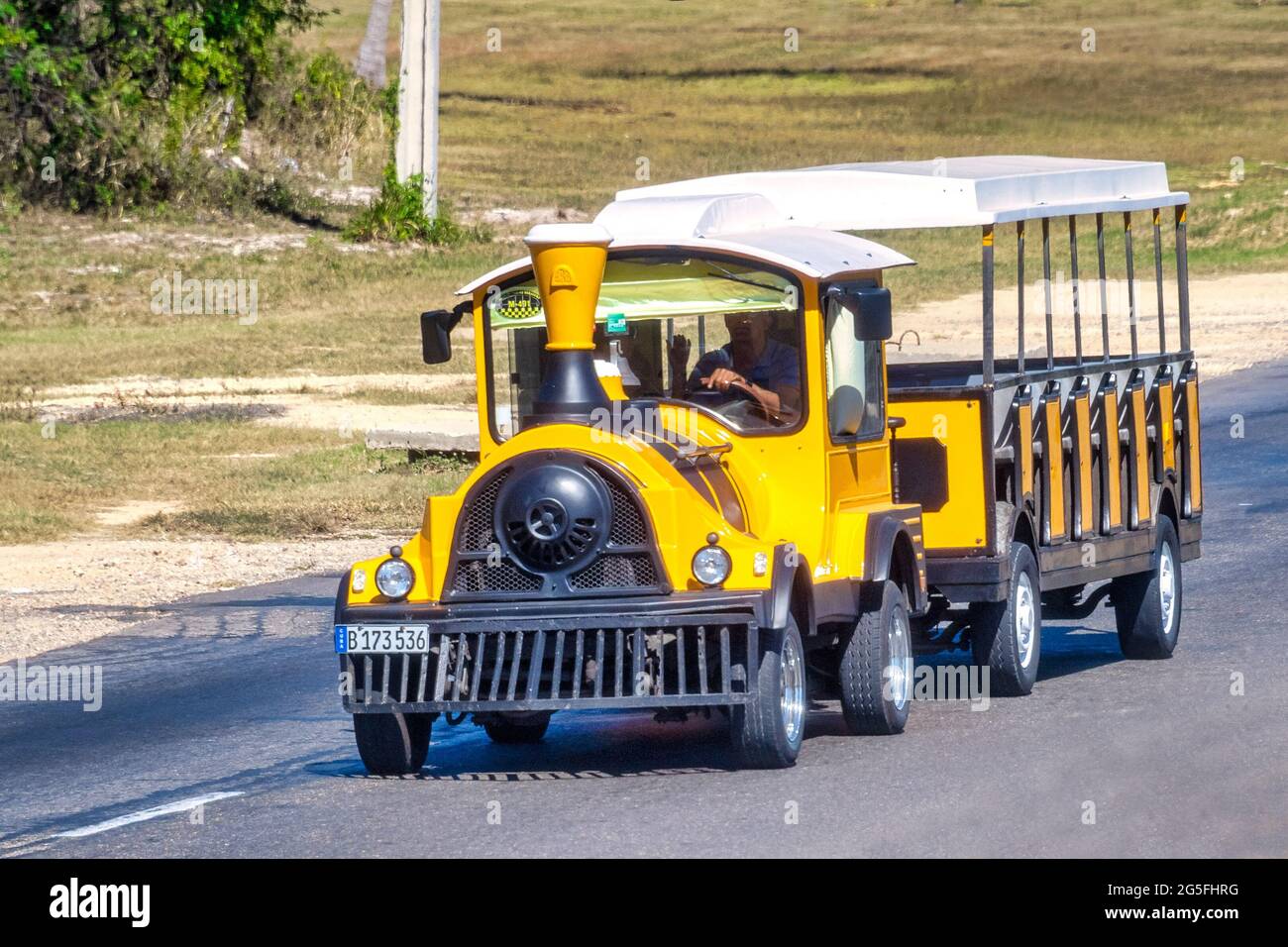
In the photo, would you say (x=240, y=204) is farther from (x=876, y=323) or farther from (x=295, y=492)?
(x=876, y=323)

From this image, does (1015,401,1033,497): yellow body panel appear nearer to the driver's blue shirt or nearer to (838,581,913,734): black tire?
(838,581,913,734): black tire

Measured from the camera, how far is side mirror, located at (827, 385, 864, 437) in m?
9.85

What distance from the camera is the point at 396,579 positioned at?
9.05 meters

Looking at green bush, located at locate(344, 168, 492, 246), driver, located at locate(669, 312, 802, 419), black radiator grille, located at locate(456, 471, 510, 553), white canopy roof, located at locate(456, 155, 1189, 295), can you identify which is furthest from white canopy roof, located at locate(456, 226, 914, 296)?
green bush, located at locate(344, 168, 492, 246)

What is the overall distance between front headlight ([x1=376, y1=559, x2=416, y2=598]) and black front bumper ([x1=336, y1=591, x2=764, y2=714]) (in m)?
0.11

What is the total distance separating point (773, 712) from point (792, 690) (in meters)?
0.26

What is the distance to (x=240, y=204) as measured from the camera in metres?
41.3

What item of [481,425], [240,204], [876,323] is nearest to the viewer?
[876,323]

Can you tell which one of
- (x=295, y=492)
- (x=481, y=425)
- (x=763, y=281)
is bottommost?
(x=295, y=492)

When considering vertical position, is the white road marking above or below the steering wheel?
below

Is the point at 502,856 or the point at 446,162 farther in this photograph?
the point at 446,162

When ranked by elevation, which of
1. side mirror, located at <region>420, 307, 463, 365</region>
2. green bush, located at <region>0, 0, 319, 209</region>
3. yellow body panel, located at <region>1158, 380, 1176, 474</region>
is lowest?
yellow body panel, located at <region>1158, 380, 1176, 474</region>
